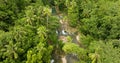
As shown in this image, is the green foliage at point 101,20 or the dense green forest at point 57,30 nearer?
the dense green forest at point 57,30

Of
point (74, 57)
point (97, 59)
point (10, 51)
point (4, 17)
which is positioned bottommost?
point (74, 57)

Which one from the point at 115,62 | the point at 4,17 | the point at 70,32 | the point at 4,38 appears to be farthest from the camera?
the point at 70,32

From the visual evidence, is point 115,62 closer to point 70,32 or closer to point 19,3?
point 70,32

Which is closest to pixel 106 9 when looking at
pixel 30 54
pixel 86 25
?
pixel 86 25

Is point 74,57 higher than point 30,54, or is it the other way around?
point 30,54

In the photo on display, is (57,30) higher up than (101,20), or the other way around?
(101,20)

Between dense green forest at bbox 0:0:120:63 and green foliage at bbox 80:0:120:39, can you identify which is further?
green foliage at bbox 80:0:120:39

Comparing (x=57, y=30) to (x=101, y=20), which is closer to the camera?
(x=101, y=20)

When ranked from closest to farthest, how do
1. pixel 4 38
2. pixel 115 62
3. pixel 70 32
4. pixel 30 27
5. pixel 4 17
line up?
pixel 115 62 → pixel 4 38 → pixel 30 27 → pixel 4 17 → pixel 70 32
